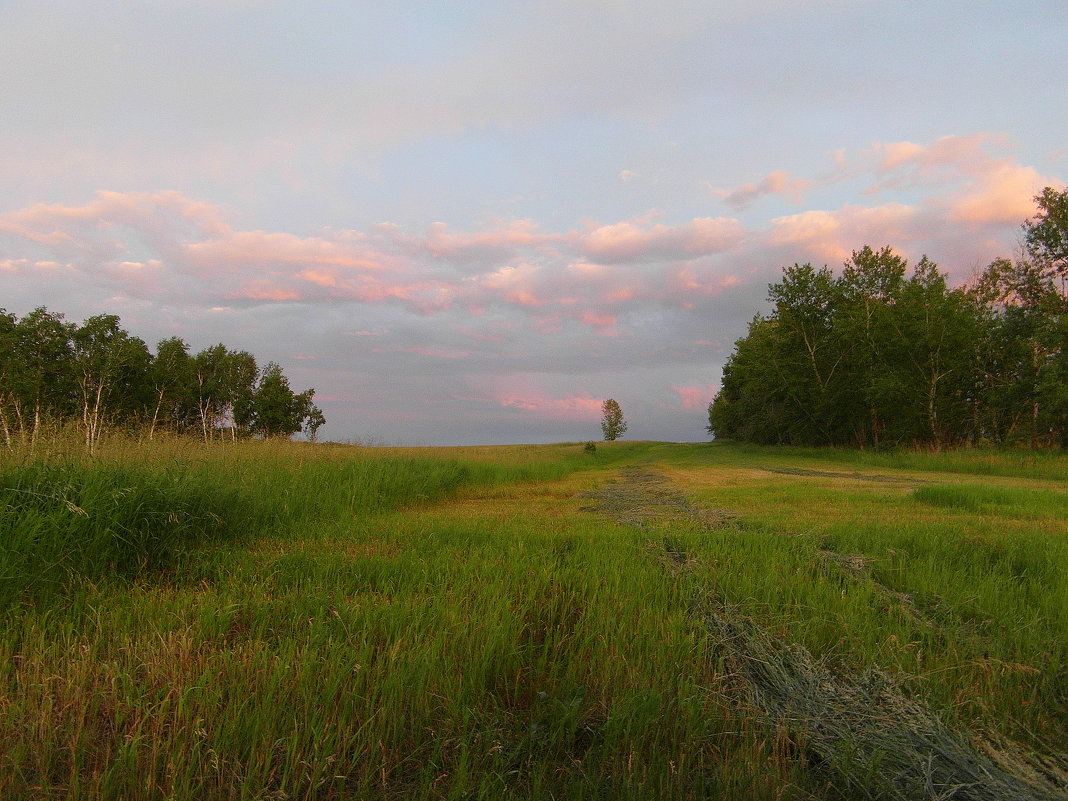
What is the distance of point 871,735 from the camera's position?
2396 millimetres

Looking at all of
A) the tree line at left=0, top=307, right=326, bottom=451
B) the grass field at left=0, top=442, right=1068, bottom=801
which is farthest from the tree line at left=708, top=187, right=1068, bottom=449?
the tree line at left=0, top=307, right=326, bottom=451

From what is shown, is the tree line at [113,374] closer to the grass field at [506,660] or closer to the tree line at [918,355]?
the grass field at [506,660]

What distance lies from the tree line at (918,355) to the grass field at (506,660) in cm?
→ 3065

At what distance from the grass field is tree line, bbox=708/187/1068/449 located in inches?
1207

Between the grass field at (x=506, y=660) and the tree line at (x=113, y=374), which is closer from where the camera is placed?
the grass field at (x=506, y=660)

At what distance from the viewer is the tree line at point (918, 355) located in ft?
97.2

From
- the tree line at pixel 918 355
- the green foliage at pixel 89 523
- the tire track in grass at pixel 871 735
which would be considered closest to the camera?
the tire track in grass at pixel 871 735

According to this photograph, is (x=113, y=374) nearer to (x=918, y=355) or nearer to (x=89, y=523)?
(x=89, y=523)

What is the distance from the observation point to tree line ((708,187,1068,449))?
97.2ft

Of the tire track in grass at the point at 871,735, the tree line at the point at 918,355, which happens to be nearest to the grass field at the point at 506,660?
the tire track in grass at the point at 871,735

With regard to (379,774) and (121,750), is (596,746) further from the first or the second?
(121,750)

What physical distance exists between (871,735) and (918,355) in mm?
41214

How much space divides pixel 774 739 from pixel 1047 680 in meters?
1.91

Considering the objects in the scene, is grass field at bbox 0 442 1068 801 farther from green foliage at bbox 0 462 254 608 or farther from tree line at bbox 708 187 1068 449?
tree line at bbox 708 187 1068 449
